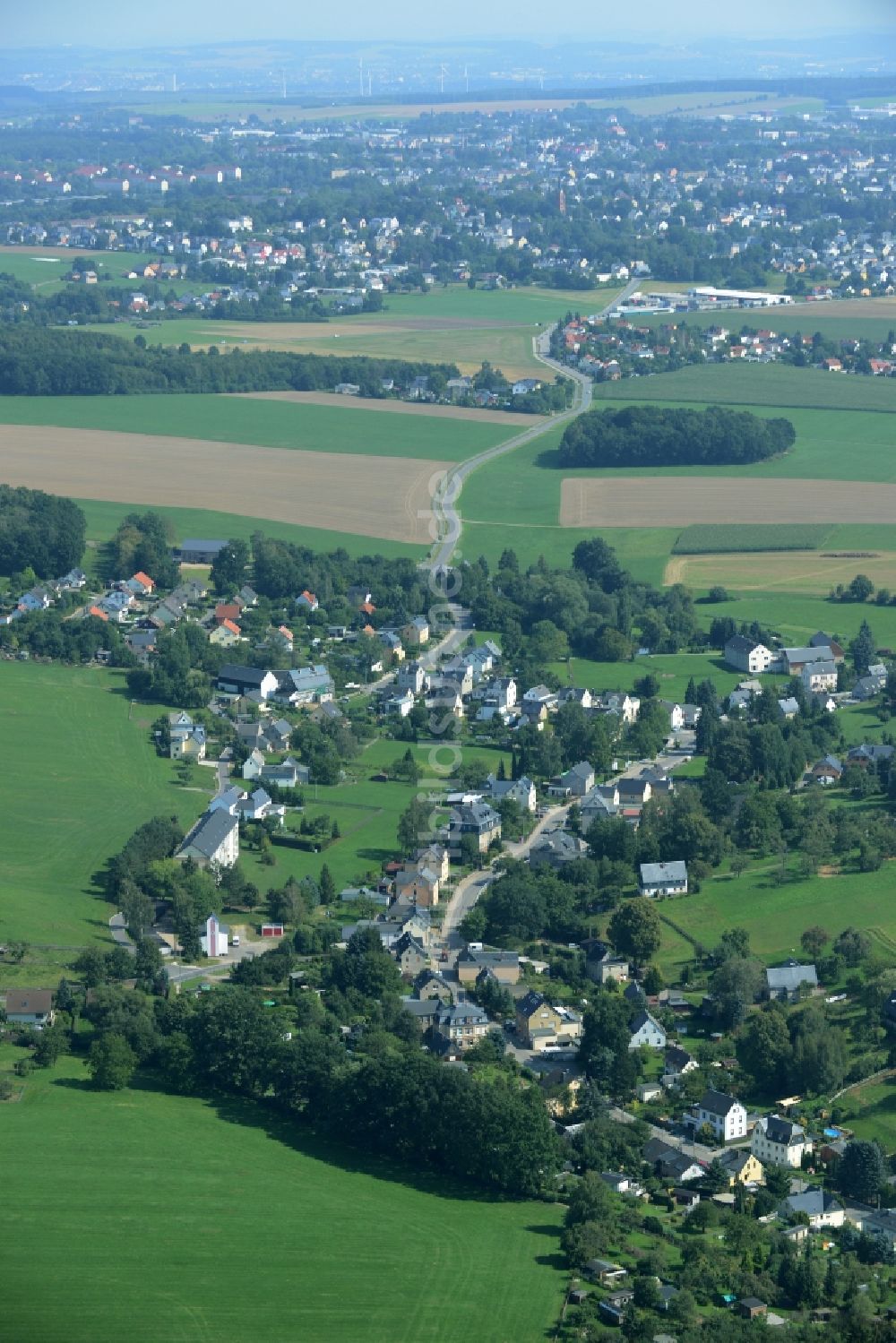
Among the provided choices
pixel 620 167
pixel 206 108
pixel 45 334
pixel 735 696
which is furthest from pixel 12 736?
pixel 206 108

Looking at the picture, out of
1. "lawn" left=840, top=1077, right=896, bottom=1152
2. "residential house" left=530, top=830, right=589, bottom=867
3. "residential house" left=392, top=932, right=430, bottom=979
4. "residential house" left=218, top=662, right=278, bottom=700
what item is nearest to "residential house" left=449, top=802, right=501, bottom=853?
"residential house" left=530, top=830, right=589, bottom=867

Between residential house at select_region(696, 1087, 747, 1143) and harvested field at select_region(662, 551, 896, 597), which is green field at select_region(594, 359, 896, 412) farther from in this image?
residential house at select_region(696, 1087, 747, 1143)

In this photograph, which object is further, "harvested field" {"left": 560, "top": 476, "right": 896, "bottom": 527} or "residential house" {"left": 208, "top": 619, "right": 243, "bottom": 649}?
"harvested field" {"left": 560, "top": 476, "right": 896, "bottom": 527}

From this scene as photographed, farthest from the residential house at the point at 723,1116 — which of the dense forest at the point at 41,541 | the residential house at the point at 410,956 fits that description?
the dense forest at the point at 41,541

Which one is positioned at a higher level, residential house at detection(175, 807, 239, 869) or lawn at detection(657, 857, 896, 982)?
residential house at detection(175, 807, 239, 869)

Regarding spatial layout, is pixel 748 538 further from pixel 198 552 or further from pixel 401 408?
pixel 401 408

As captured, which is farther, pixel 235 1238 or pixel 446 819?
pixel 446 819

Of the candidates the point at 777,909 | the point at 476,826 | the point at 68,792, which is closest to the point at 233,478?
the point at 68,792
